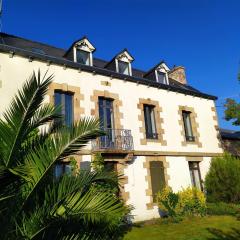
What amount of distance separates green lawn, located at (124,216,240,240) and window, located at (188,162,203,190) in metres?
4.24

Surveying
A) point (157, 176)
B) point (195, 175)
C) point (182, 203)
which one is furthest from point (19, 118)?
point (195, 175)

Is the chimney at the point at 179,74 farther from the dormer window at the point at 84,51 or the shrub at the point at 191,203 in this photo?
the shrub at the point at 191,203

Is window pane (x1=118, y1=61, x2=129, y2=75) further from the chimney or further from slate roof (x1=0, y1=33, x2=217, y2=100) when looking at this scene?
the chimney

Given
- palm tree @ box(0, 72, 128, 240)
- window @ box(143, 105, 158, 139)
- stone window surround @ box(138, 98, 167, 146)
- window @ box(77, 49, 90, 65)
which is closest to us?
palm tree @ box(0, 72, 128, 240)

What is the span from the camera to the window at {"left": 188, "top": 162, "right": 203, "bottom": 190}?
696 inches

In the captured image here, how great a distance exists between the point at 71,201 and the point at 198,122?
1515 cm

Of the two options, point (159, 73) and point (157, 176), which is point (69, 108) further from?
point (159, 73)

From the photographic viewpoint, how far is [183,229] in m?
11.0

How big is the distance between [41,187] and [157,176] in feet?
36.4

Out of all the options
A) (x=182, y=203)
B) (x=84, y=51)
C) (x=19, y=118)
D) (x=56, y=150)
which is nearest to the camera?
(x=19, y=118)

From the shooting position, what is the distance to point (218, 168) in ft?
56.9

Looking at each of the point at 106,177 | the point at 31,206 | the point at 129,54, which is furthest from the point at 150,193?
the point at 31,206

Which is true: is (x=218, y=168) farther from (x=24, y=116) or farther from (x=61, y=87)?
(x=24, y=116)

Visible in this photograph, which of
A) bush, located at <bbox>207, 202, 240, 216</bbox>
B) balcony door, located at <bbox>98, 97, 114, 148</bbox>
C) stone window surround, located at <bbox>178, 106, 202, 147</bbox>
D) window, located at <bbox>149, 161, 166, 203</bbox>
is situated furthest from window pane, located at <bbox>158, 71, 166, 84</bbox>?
bush, located at <bbox>207, 202, 240, 216</bbox>
